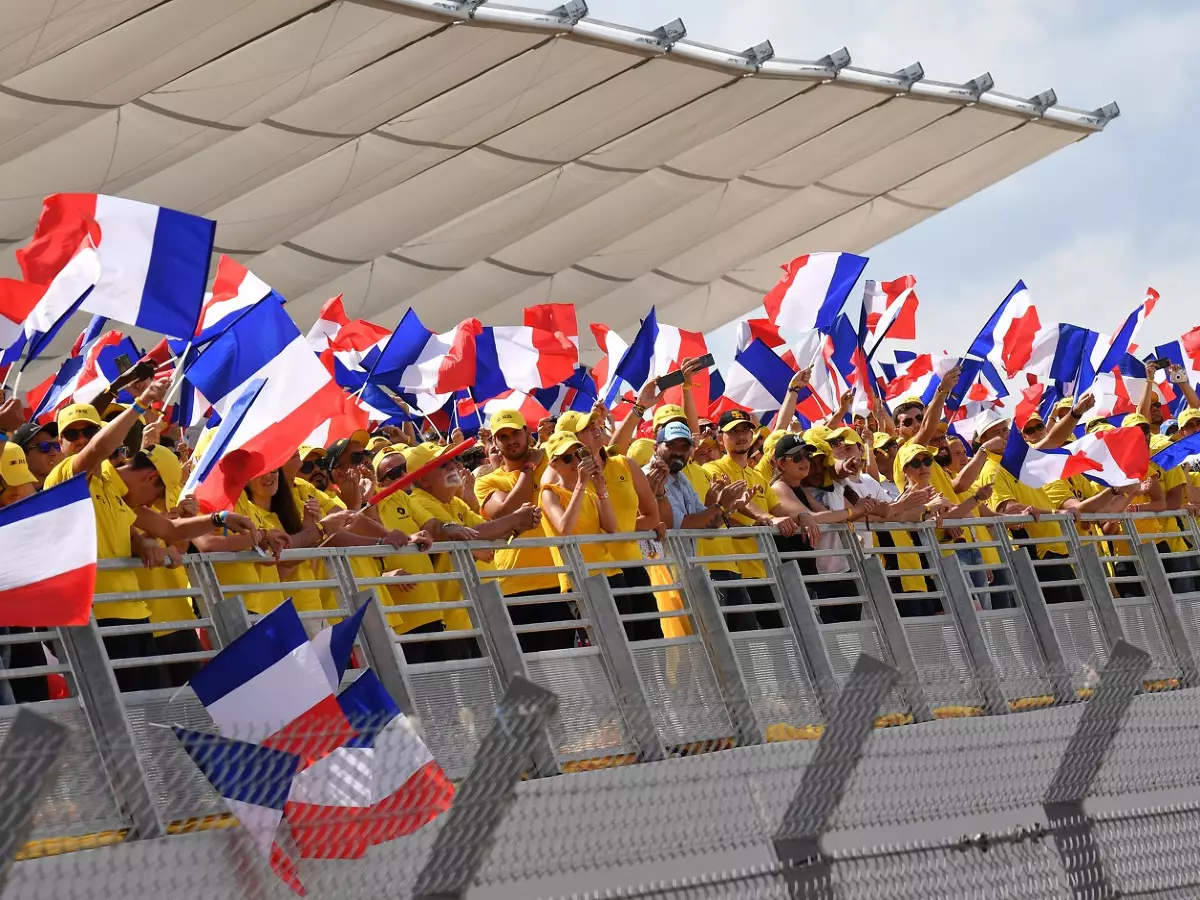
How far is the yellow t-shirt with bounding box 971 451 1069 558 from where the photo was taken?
42.4 feet

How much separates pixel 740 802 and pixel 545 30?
73.7ft

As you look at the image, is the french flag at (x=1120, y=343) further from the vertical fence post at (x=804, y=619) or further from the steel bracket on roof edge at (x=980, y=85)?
the steel bracket on roof edge at (x=980, y=85)

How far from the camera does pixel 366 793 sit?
5.02 meters

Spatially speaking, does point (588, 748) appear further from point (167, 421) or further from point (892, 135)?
point (892, 135)

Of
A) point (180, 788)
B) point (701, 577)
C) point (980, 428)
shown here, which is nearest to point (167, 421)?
point (701, 577)

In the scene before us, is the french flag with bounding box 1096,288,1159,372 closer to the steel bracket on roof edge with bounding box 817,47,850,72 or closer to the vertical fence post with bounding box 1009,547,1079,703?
the vertical fence post with bounding box 1009,547,1079,703

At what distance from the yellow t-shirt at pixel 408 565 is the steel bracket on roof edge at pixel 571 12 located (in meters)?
18.5

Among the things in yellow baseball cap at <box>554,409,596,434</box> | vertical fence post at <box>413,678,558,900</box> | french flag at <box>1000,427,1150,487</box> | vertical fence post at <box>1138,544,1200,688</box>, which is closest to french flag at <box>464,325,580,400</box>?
yellow baseball cap at <box>554,409,596,434</box>

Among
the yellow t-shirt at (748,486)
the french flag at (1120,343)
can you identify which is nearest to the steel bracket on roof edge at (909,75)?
the french flag at (1120,343)

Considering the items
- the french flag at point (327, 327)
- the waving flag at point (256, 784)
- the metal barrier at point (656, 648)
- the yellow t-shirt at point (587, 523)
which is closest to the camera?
the waving flag at point (256, 784)

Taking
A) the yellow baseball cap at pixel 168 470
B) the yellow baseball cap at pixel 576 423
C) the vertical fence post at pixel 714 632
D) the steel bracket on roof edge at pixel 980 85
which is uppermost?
the steel bracket on roof edge at pixel 980 85

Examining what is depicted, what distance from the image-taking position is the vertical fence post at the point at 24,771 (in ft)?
12.0

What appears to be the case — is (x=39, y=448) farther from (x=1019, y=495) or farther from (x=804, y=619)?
(x=1019, y=495)

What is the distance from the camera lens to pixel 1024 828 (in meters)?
7.10
